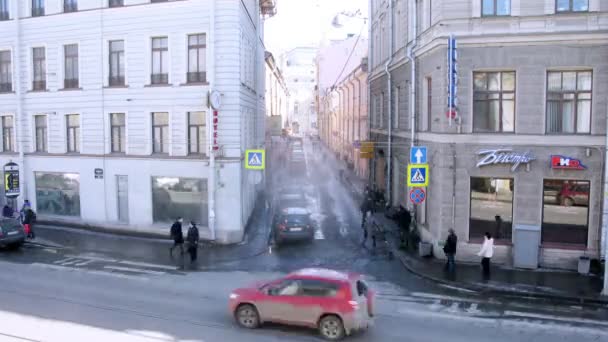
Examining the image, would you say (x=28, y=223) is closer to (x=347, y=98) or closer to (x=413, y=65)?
(x=413, y=65)

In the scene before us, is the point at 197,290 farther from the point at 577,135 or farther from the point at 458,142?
the point at 577,135

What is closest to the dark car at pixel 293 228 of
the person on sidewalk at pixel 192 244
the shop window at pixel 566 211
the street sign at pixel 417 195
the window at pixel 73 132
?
the person on sidewalk at pixel 192 244

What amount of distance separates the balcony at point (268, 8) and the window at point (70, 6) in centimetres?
1282

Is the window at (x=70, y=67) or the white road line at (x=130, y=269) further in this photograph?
the window at (x=70, y=67)

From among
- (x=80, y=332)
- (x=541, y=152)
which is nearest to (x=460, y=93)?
(x=541, y=152)

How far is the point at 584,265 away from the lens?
19.4 m

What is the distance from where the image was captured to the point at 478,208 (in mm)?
20938

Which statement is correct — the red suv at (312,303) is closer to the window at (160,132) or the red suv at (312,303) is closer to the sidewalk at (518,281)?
the sidewalk at (518,281)

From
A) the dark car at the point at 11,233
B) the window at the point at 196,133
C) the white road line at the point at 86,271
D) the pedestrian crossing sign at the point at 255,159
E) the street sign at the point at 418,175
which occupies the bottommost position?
the white road line at the point at 86,271

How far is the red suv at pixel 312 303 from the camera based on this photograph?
42.4 feet

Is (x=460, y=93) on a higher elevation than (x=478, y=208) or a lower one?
higher

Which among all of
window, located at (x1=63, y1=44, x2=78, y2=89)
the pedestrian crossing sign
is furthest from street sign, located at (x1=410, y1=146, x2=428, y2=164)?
window, located at (x1=63, y1=44, x2=78, y2=89)

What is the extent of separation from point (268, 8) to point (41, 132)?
16968mm

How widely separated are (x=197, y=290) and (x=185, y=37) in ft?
39.0
